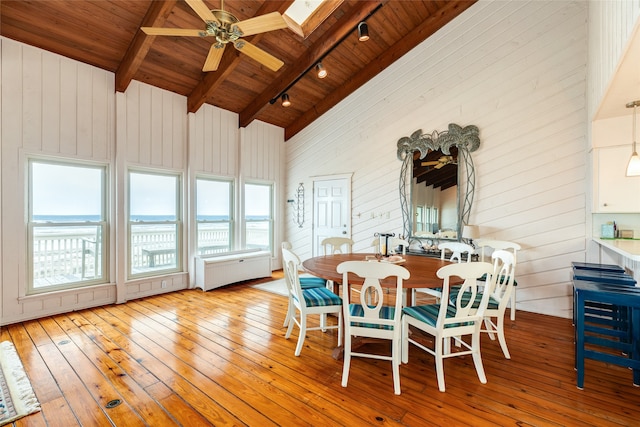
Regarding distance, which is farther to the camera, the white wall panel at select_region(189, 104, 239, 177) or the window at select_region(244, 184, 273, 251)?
the window at select_region(244, 184, 273, 251)

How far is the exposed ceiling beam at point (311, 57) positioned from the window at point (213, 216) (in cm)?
142

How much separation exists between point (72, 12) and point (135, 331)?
3.68 m

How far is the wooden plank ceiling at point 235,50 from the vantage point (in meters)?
3.26

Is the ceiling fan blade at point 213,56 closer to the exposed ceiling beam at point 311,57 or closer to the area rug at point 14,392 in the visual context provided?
the exposed ceiling beam at point 311,57

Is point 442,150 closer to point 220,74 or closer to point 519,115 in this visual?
point 519,115

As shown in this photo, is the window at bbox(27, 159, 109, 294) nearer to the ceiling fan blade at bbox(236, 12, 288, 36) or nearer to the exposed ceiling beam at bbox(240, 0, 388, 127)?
the exposed ceiling beam at bbox(240, 0, 388, 127)

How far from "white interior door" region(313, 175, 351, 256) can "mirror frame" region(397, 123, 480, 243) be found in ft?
3.72

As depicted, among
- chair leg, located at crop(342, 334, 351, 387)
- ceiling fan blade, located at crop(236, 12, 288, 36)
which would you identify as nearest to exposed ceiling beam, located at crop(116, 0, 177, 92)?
ceiling fan blade, located at crop(236, 12, 288, 36)

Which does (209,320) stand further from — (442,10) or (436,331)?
(442,10)

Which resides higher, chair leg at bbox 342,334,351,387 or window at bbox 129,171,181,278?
window at bbox 129,171,181,278

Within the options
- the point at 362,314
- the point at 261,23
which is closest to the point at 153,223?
the point at 261,23

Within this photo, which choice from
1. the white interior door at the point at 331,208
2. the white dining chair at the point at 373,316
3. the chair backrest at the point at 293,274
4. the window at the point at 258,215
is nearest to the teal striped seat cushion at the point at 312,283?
the chair backrest at the point at 293,274

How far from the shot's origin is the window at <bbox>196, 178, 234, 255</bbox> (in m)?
5.23

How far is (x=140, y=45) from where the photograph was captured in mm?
3559
